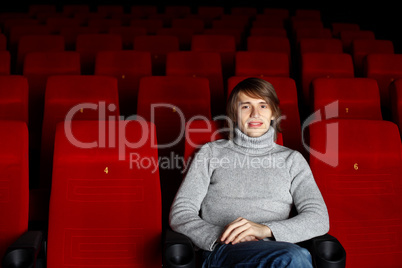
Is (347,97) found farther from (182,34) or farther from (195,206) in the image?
(182,34)

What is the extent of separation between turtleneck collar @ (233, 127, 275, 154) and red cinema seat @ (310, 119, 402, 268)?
0.27ft

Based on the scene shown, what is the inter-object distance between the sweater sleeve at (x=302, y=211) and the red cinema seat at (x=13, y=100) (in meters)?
0.58

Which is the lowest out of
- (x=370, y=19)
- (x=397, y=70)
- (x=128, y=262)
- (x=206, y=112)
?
(x=128, y=262)

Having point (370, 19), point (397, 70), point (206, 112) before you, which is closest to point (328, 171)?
point (206, 112)

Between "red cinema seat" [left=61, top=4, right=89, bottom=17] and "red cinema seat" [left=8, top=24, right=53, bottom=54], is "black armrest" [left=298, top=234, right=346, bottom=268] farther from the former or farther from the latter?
"red cinema seat" [left=61, top=4, right=89, bottom=17]

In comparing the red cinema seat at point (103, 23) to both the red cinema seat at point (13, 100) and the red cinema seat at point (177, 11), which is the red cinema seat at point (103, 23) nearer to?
the red cinema seat at point (177, 11)

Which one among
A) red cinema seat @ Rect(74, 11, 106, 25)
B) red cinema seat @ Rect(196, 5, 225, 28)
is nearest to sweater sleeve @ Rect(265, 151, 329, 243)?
red cinema seat @ Rect(196, 5, 225, 28)

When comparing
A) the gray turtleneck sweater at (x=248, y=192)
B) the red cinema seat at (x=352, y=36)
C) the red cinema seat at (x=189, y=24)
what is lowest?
the gray turtleneck sweater at (x=248, y=192)

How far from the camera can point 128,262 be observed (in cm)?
60

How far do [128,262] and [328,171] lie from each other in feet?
1.16

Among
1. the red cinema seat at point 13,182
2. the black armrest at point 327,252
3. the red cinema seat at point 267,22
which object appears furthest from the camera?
the red cinema seat at point 267,22

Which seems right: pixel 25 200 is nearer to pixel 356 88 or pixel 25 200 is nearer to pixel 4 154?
pixel 4 154

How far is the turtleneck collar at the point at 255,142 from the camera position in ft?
2.09

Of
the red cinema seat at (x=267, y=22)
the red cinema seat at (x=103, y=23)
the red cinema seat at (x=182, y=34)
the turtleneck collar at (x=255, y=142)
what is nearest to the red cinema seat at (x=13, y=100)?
the turtleneck collar at (x=255, y=142)
